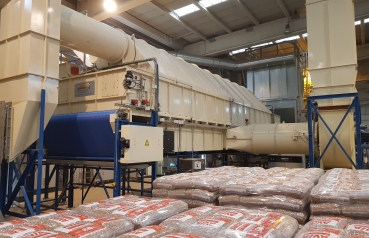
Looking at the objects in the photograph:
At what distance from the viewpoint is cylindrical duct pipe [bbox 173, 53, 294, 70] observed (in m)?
14.1

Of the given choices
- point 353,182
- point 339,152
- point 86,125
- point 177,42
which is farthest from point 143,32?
point 353,182

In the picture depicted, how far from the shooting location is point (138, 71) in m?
5.86

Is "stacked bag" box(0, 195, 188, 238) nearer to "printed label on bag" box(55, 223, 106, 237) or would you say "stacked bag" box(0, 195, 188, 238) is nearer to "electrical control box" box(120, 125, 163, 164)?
"printed label on bag" box(55, 223, 106, 237)

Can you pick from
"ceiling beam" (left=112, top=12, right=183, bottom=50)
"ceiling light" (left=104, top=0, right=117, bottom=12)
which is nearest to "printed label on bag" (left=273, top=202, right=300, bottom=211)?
"ceiling light" (left=104, top=0, right=117, bottom=12)

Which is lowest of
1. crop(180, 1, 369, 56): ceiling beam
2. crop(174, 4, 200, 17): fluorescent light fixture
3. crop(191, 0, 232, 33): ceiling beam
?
crop(180, 1, 369, 56): ceiling beam

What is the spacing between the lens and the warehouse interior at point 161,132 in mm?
Answer: 1921

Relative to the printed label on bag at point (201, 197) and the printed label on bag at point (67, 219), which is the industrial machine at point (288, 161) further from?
the printed label on bag at point (67, 219)

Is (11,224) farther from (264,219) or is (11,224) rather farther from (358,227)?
(358,227)

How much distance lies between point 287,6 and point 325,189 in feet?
37.8

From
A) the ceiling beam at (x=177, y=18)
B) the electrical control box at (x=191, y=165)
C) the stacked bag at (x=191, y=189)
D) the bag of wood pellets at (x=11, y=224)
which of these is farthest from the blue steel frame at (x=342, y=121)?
the ceiling beam at (x=177, y=18)

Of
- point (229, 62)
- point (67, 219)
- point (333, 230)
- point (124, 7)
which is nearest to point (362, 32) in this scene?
point (229, 62)

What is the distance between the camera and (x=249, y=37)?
1348 cm

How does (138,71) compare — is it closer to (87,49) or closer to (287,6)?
(87,49)

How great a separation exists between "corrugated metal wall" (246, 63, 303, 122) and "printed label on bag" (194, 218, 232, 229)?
46.1 ft
